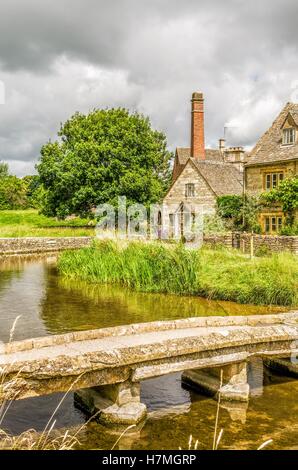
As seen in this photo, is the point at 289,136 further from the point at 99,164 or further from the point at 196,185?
the point at 99,164

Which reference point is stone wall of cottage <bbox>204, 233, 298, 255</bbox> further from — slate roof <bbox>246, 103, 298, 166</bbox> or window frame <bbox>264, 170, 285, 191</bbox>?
slate roof <bbox>246, 103, 298, 166</bbox>

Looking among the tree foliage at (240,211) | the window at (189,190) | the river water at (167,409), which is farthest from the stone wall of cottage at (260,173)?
the river water at (167,409)

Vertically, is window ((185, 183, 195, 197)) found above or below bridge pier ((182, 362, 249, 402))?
above

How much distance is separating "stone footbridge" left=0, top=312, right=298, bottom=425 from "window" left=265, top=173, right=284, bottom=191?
2252cm

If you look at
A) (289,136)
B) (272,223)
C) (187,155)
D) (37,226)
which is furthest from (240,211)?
(37,226)

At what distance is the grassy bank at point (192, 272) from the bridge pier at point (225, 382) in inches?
284

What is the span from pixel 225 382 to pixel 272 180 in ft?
80.6

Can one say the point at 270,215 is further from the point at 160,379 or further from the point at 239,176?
the point at 160,379

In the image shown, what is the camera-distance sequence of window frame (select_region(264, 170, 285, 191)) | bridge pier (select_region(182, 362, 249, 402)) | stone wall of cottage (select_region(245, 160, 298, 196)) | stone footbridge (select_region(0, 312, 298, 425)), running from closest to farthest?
stone footbridge (select_region(0, 312, 298, 425)), bridge pier (select_region(182, 362, 249, 402)), stone wall of cottage (select_region(245, 160, 298, 196)), window frame (select_region(264, 170, 285, 191))

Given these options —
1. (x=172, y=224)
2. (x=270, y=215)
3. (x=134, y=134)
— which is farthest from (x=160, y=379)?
(x=134, y=134)

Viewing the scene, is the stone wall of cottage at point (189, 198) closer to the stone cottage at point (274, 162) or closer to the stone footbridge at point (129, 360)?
the stone cottage at point (274, 162)

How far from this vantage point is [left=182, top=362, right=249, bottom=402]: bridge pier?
8256mm

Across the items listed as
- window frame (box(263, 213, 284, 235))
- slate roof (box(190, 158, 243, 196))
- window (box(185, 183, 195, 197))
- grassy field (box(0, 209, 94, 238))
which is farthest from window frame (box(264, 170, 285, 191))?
grassy field (box(0, 209, 94, 238))

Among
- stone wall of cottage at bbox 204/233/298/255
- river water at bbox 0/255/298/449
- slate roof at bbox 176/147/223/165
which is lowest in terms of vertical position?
river water at bbox 0/255/298/449
